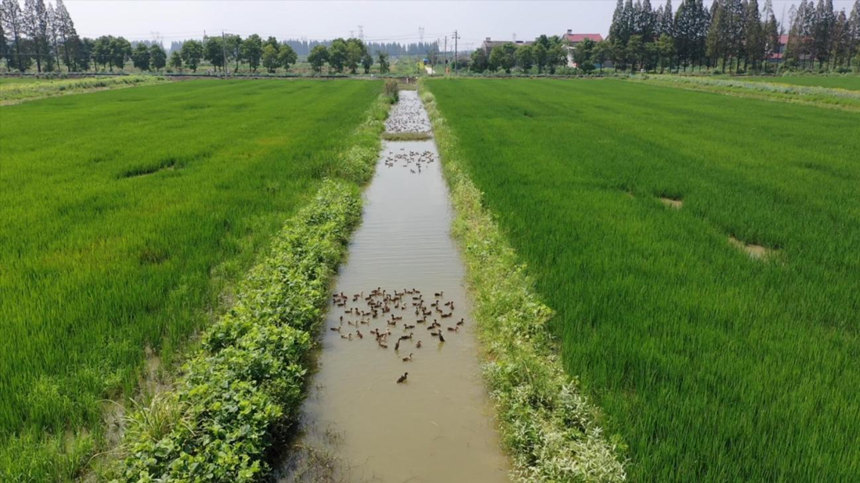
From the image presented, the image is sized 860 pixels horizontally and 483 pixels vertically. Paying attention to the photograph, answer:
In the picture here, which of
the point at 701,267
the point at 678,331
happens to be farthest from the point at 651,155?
the point at 678,331

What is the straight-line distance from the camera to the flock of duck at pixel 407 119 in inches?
886

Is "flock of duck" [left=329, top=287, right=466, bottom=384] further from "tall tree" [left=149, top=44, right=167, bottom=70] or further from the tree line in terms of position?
"tall tree" [left=149, top=44, right=167, bottom=70]

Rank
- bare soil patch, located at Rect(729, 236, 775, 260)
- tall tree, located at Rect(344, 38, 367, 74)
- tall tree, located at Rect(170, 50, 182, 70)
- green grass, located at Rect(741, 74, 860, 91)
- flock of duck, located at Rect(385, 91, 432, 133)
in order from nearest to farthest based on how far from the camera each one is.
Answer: bare soil patch, located at Rect(729, 236, 775, 260) < flock of duck, located at Rect(385, 91, 432, 133) < green grass, located at Rect(741, 74, 860, 91) < tall tree, located at Rect(344, 38, 367, 74) < tall tree, located at Rect(170, 50, 182, 70)

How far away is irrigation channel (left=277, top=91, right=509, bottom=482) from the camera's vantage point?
3869 mm

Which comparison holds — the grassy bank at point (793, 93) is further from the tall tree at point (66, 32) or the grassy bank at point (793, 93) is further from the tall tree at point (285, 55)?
the tall tree at point (66, 32)

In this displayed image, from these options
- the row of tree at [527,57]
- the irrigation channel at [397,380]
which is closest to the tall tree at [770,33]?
the row of tree at [527,57]

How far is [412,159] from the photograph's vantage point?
1609 centimetres

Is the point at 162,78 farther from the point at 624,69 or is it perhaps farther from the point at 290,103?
the point at 624,69

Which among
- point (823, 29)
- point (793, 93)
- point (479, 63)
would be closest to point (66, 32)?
point (479, 63)

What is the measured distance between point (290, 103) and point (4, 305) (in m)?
25.6

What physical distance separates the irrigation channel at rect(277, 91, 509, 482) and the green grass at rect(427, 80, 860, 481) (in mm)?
997

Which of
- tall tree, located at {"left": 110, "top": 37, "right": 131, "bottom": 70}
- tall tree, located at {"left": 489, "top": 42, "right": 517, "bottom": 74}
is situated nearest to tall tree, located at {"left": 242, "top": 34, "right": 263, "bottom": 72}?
tall tree, located at {"left": 110, "top": 37, "right": 131, "bottom": 70}

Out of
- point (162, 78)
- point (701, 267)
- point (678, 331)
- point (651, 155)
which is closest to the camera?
point (678, 331)

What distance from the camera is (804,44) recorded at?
75125mm
